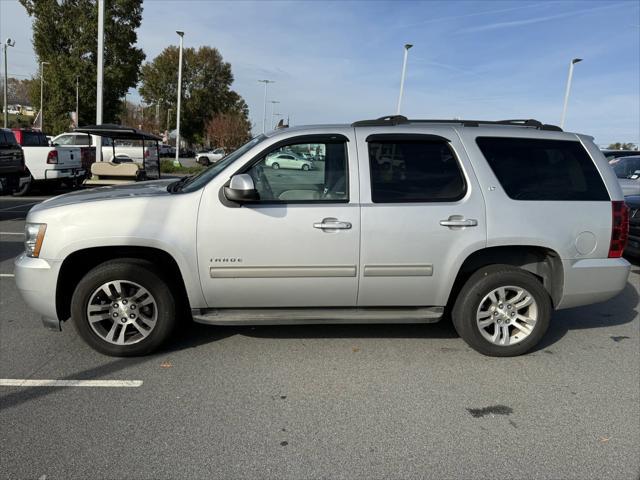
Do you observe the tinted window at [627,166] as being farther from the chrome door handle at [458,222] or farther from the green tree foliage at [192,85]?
the green tree foliage at [192,85]

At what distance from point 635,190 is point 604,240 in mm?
7132

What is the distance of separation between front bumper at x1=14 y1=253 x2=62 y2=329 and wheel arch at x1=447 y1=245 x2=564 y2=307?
3.21 m

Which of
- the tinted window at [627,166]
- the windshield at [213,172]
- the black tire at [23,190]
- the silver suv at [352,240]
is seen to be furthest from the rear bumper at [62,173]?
the tinted window at [627,166]

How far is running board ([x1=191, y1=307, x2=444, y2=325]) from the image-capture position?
376 centimetres

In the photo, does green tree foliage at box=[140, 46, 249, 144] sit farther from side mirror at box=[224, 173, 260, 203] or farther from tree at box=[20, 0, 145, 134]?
side mirror at box=[224, 173, 260, 203]

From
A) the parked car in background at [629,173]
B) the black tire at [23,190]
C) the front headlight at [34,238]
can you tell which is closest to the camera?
the front headlight at [34,238]

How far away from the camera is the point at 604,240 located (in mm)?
3920

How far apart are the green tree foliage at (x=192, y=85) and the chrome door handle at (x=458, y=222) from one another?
196 ft

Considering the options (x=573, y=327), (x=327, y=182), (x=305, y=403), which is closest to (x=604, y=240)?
(x=573, y=327)

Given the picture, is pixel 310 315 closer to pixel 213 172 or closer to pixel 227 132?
pixel 213 172

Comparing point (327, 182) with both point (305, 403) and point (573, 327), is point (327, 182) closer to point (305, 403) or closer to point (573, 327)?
point (305, 403)

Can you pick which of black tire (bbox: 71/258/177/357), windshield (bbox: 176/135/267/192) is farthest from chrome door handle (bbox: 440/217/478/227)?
black tire (bbox: 71/258/177/357)

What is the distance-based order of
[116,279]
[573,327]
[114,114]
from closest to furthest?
[116,279]
[573,327]
[114,114]

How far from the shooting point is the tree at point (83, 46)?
30.9m
